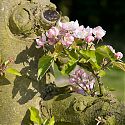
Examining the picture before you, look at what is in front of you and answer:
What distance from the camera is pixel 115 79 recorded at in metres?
6.19

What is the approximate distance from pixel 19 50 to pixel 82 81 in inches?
8.3

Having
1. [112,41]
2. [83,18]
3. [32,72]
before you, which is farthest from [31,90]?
[83,18]

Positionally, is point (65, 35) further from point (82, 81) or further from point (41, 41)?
point (82, 81)

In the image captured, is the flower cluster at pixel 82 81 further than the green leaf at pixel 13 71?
Yes

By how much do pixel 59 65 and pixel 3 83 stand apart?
7.2 inches

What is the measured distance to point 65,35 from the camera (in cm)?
140

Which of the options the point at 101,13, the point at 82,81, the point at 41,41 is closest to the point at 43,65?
the point at 41,41

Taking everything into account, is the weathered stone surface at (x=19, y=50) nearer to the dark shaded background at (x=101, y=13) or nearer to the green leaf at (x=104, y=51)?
the green leaf at (x=104, y=51)

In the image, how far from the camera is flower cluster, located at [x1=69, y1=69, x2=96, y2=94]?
4.89ft

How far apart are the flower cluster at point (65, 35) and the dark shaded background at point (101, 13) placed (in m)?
8.68

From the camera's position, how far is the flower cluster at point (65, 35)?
138 cm

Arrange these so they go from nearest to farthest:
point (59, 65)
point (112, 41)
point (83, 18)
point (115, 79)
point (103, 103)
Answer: point (103, 103) < point (59, 65) < point (115, 79) < point (112, 41) < point (83, 18)

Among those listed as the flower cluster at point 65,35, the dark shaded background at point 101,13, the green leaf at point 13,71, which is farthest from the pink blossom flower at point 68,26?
the dark shaded background at point 101,13

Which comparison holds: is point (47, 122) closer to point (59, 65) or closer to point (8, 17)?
point (59, 65)
